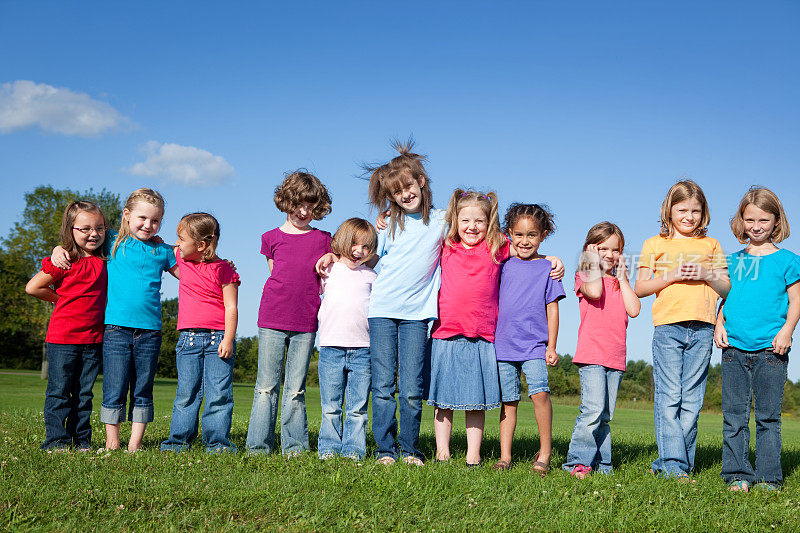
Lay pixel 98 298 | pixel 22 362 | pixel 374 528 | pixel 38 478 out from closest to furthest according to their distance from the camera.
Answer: pixel 374 528 < pixel 38 478 < pixel 98 298 < pixel 22 362

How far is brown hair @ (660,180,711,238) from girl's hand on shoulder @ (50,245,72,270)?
5.69 metres

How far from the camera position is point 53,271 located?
5820 millimetres

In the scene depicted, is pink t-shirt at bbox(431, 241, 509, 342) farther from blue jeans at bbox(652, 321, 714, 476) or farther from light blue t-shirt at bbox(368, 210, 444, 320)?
blue jeans at bbox(652, 321, 714, 476)

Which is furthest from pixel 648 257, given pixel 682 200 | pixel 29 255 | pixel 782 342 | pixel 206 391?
pixel 29 255

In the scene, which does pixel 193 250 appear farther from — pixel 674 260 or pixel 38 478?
pixel 674 260

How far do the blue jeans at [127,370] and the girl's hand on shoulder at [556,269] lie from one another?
382 cm

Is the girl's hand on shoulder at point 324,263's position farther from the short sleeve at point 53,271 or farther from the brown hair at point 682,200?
the brown hair at point 682,200

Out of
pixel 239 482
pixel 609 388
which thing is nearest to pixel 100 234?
pixel 239 482

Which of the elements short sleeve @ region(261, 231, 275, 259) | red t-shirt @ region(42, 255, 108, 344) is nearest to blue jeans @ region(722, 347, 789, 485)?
short sleeve @ region(261, 231, 275, 259)

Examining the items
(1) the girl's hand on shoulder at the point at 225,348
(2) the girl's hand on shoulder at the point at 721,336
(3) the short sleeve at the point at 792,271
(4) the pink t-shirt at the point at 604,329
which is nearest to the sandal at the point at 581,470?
(4) the pink t-shirt at the point at 604,329

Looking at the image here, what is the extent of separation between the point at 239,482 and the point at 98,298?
2655 millimetres

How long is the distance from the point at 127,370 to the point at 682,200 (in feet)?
17.9

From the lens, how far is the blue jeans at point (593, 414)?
5.48 metres

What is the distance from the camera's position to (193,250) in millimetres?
5977
